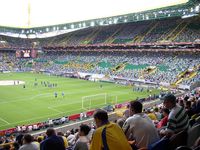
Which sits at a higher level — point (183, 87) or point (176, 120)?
point (176, 120)

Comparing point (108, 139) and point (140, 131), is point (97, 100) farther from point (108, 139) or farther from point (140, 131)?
point (108, 139)

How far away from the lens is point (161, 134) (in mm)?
5840

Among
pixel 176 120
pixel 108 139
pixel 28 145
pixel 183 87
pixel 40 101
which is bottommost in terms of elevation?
pixel 40 101

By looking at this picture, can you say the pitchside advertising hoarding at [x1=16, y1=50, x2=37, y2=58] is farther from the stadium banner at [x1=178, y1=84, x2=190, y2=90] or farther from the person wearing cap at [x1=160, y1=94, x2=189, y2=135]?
the person wearing cap at [x1=160, y1=94, x2=189, y2=135]

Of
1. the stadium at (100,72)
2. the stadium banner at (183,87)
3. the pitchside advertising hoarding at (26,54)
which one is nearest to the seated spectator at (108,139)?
the stadium at (100,72)

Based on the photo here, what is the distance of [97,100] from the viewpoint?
34469mm

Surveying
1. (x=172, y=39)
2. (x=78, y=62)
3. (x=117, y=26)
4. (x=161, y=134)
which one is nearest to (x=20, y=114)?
(x=161, y=134)

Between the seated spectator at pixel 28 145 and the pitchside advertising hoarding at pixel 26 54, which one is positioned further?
the pitchside advertising hoarding at pixel 26 54

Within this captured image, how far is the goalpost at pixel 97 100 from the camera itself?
104 feet

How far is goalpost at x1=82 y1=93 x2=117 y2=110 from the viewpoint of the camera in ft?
104

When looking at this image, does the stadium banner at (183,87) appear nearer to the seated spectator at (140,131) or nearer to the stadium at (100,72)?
the stadium at (100,72)

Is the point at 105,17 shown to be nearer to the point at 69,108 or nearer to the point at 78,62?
the point at 78,62

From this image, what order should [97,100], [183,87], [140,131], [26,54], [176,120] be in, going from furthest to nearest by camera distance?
[26,54], [183,87], [97,100], [176,120], [140,131]

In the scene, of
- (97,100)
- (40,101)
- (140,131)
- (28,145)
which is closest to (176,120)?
(140,131)
